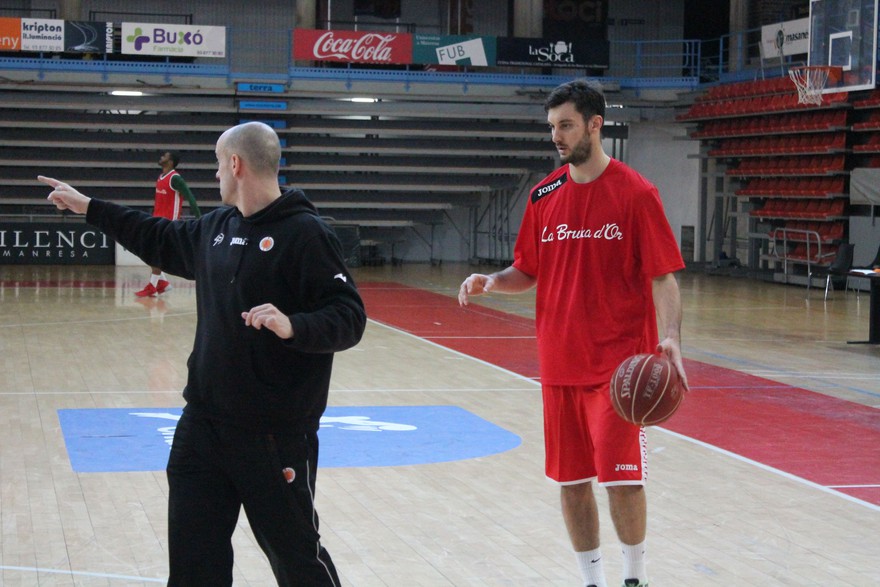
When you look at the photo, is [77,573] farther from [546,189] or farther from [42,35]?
[42,35]

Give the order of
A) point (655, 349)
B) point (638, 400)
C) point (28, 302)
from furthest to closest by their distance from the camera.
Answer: point (28, 302)
point (655, 349)
point (638, 400)

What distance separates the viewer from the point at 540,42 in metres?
23.9

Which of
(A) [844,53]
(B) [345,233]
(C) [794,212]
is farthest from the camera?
(B) [345,233]

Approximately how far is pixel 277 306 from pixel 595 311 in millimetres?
1260

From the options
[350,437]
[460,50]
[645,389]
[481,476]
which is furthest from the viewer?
[460,50]

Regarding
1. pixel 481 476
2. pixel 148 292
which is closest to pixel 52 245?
A: pixel 148 292

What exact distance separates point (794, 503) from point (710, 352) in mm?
6368

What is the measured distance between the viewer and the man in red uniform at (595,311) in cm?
407

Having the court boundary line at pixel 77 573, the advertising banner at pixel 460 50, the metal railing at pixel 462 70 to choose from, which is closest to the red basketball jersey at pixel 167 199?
the metal railing at pixel 462 70

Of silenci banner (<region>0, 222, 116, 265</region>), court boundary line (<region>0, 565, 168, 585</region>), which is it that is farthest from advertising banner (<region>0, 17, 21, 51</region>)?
court boundary line (<region>0, 565, 168, 585</region>)

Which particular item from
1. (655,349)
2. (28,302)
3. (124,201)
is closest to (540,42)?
(124,201)

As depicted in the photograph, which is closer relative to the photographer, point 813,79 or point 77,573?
point 77,573

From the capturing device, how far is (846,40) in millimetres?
17859

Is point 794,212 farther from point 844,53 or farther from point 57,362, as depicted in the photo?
point 57,362
